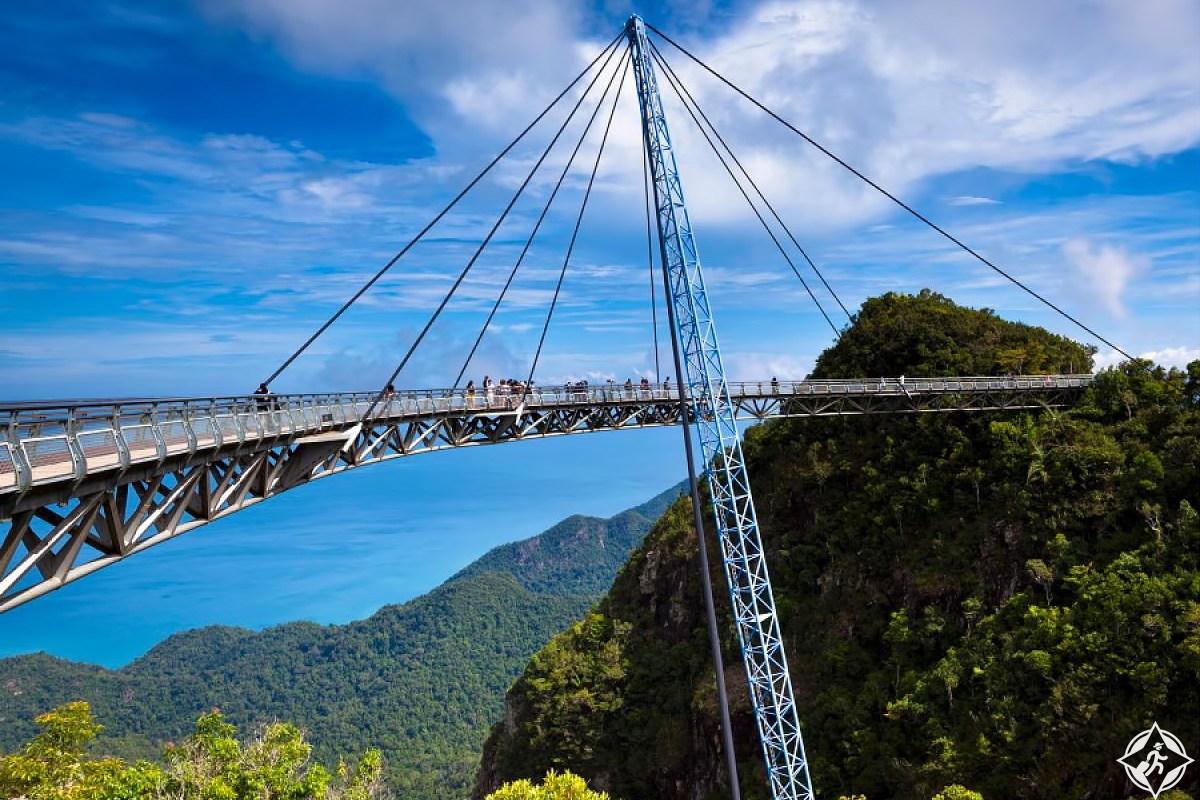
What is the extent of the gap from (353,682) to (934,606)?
122951 millimetres

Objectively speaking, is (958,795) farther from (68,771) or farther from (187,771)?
(68,771)

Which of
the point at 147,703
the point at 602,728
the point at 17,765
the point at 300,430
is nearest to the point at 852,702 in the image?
the point at 602,728

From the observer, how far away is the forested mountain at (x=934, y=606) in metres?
24.3

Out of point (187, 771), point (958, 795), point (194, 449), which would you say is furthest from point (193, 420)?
point (958, 795)

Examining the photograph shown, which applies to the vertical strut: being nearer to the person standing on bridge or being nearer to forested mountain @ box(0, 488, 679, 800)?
the person standing on bridge

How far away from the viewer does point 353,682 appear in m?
134

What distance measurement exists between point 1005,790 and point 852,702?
8.45 metres

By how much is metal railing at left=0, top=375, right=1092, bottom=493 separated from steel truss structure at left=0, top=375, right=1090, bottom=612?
27 millimetres

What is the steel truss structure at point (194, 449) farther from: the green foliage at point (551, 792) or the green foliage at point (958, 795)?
the green foliage at point (958, 795)

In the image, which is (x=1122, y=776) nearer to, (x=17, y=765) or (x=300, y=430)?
(x=300, y=430)

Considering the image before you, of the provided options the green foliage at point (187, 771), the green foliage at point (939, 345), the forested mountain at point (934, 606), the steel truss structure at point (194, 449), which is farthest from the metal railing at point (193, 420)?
the green foliage at point (939, 345)

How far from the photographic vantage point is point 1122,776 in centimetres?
2200

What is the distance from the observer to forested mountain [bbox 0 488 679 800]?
105m

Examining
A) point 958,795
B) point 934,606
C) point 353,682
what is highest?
point 934,606
